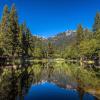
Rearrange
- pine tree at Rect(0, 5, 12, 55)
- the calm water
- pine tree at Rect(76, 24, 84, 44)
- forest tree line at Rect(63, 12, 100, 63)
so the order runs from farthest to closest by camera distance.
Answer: pine tree at Rect(76, 24, 84, 44)
forest tree line at Rect(63, 12, 100, 63)
pine tree at Rect(0, 5, 12, 55)
the calm water

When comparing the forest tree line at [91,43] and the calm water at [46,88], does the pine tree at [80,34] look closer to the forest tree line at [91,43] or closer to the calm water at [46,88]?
the forest tree line at [91,43]

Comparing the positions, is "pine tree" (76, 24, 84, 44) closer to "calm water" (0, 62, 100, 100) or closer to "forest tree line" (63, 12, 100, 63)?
"forest tree line" (63, 12, 100, 63)

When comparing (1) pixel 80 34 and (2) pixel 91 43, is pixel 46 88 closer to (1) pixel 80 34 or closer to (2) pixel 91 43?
(2) pixel 91 43

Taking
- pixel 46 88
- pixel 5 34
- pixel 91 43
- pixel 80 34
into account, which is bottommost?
pixel 46 88

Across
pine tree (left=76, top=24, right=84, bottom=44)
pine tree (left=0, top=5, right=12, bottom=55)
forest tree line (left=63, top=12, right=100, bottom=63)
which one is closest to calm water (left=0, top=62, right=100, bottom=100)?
pine tree (left=0, top=5, right=12, bottom=55)

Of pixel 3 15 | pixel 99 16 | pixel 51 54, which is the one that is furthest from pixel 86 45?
pixel 51 54

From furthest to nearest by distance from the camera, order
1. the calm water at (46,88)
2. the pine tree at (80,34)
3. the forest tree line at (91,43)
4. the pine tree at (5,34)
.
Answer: the pine tree at (80,34), the forest tree line at (91,43), the pine tree at (5,34), the calm water at (46,88)

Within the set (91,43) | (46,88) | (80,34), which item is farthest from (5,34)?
(80,34)

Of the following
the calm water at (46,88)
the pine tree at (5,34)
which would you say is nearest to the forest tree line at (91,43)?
the pine tree at (5,34)

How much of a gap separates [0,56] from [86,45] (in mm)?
38424

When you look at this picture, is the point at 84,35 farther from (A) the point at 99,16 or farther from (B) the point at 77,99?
(B) the point at 77,99

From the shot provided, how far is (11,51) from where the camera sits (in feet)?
225

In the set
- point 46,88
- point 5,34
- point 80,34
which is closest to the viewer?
point 46,88

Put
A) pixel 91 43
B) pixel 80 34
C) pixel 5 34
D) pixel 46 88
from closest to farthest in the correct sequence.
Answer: pixel 46 88 → pixel 5 34 → pixel 91 43 → pixel 80 34
